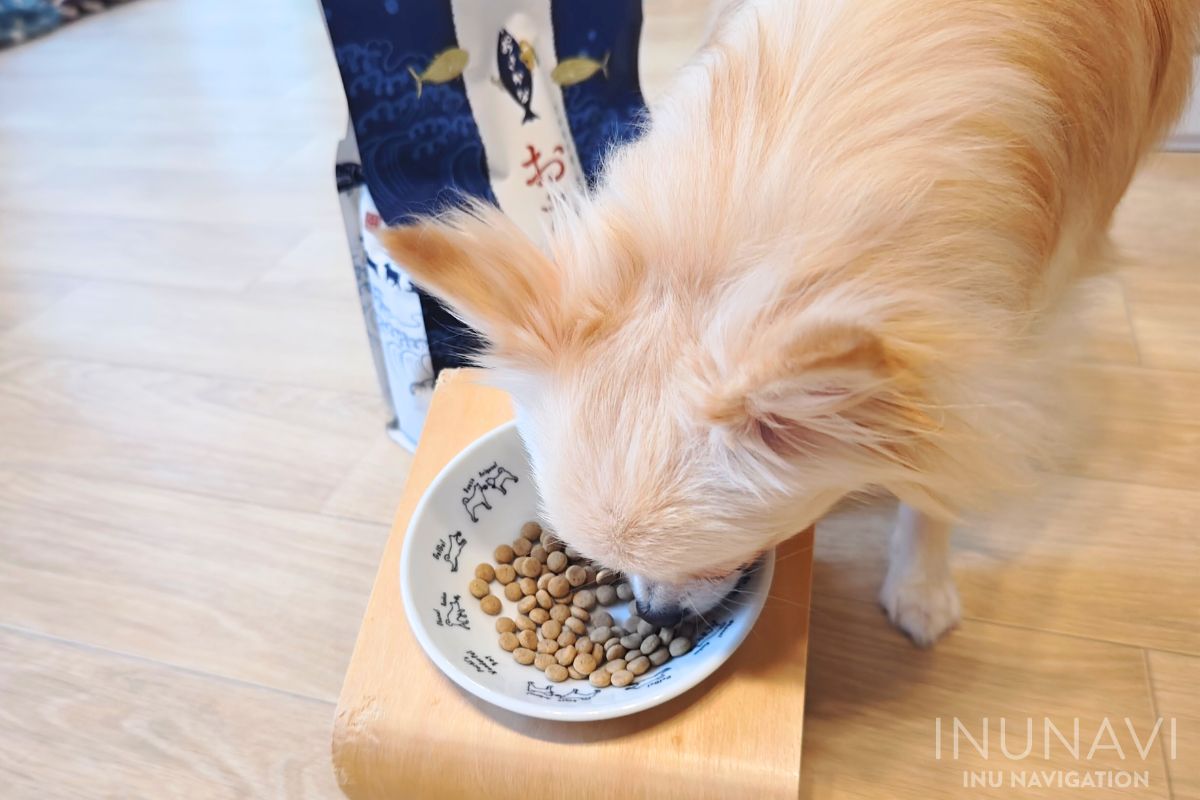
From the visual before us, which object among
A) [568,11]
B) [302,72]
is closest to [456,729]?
[568,11]

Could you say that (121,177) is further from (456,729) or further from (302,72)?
(456,729)

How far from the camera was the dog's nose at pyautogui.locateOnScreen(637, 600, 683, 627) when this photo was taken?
907 millimetres

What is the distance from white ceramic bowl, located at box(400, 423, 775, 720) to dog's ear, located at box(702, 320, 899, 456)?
0.28 m

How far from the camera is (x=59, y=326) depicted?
1.78m

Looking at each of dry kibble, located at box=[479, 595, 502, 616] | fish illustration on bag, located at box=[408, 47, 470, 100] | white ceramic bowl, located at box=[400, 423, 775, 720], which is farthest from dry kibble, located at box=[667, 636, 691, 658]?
fish illustration on bag, located at box=[408, 47, 470, 100]

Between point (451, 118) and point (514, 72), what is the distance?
0.14 meters

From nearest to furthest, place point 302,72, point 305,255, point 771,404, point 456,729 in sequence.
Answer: point 771,404 → point 456,729 → point 305,255 → point 302,72

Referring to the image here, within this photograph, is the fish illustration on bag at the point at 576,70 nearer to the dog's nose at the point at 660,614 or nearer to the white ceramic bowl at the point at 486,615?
the white ceramic bowl at the point at 486,615

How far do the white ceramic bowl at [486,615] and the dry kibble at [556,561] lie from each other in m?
0.07

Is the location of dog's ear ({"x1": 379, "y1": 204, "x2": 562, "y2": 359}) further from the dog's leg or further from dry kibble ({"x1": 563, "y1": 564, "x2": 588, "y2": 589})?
the dog's leg

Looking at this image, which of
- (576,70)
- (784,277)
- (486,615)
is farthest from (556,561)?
(576,70)

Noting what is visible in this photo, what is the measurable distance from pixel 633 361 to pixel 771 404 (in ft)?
0.47

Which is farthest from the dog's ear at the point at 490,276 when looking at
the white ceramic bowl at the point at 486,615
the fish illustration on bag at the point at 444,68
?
the fish illustration on bag at the point at 444,68

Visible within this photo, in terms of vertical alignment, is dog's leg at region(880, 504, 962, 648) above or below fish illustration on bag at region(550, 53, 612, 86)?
below
